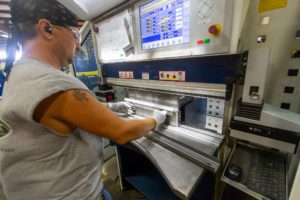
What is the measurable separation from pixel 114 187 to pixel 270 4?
2.48m

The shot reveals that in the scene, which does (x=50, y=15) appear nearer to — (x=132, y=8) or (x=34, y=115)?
(x=34, y=115)

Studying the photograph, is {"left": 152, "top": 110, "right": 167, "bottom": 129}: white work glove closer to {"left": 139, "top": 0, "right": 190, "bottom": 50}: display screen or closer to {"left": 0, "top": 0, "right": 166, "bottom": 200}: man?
{"left": 0, "top": 0, "right": 166, "bottom": 200}: man

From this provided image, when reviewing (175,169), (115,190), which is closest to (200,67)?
(175,169)

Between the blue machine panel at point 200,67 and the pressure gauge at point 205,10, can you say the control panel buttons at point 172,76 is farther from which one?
the pressure gauge at point 205,10

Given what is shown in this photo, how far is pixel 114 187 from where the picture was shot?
201cm

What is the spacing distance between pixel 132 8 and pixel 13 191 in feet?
4.67

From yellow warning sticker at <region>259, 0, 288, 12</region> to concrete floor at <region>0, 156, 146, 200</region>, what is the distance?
7.25 feet

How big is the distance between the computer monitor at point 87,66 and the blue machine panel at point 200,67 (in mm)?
1257

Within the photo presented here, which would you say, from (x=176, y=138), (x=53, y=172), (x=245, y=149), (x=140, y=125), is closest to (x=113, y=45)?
(x=140, y=125)

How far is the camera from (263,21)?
87cm

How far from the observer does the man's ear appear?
0.66 meters

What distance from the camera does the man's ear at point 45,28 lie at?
0.66 metres

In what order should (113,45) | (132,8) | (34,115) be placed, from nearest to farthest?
(34,115) < (132,8) < (113,45)

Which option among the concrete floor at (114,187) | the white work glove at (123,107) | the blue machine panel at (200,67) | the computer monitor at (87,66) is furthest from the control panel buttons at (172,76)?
the concrete floor at (114,187)
